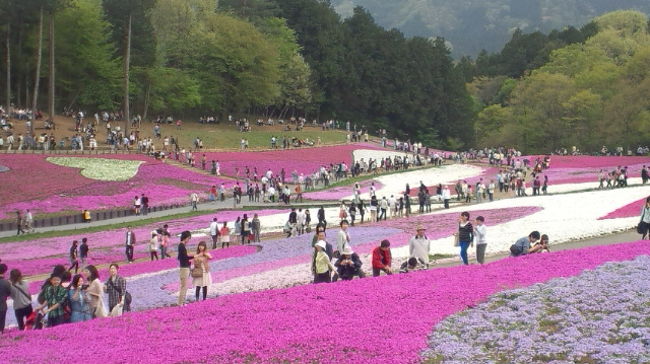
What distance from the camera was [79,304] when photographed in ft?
63.5

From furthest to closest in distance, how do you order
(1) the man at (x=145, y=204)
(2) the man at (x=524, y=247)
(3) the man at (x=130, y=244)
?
(1) the man at (x=145, y=204) → (3) the man at (x=130, y=244) → (2) the man at (x=524, y=247)

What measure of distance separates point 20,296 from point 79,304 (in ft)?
4.47

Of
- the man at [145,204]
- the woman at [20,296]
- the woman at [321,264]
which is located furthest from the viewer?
the man at [145,204]

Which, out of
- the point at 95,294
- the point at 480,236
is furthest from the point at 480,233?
the point at 95,294

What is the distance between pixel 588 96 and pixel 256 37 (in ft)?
148

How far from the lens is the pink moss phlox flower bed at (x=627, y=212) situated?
36406 mm

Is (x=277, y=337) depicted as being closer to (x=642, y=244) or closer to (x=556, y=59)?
(x=642, y=244)

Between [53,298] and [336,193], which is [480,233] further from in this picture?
[336,193]

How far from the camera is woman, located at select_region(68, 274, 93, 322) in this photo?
758 inches

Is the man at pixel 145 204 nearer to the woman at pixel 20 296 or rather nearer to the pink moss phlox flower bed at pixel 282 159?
the pink moss phlox flower bed at pixel 282 159

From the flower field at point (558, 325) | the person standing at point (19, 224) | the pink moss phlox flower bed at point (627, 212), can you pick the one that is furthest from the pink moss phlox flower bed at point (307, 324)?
the person standing at point (19, 224)

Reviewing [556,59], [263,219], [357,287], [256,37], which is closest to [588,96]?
[556,59]

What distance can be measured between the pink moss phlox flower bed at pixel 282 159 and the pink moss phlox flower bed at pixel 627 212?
127ft

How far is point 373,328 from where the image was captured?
16.2 metres
